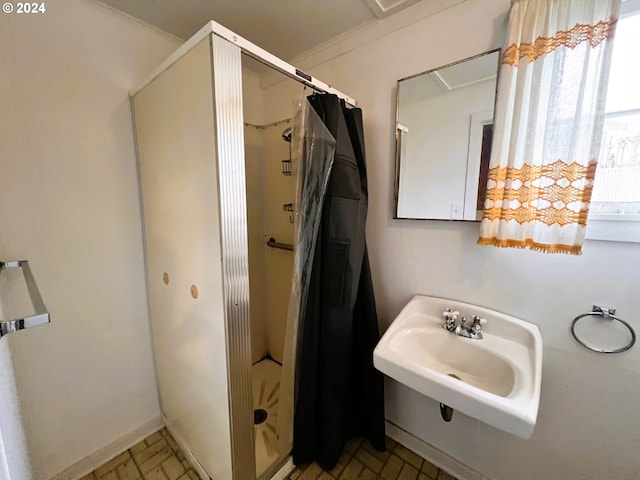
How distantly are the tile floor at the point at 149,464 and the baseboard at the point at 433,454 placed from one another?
1.05 m

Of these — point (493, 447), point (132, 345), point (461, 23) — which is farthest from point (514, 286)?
point (132, 345)

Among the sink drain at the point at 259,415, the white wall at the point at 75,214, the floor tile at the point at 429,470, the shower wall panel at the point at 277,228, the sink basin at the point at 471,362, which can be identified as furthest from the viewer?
the shower wall panel at the point at 277,228

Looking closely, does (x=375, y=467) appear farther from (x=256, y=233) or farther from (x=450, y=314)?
(x=256, y=233)

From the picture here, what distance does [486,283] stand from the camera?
1.10 m

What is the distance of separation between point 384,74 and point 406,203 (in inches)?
26.1

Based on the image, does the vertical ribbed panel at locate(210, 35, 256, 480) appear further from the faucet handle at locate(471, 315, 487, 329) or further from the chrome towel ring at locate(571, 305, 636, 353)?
the chrome towel ring at locate(571, 305, 636, 353)

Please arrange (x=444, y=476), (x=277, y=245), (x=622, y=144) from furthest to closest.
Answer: (x=277, y=245)
(x=444, y=476)
(x=622, y=144)

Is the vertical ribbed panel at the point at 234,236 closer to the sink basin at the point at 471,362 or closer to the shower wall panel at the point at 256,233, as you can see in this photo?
the sink basin at the point at 471,362

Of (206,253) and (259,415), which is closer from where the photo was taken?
(206,253)

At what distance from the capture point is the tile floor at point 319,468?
4.02 feet

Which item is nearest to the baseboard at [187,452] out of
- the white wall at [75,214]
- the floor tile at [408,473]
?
the white wall at [75,214]

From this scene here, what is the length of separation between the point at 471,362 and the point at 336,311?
1.93 feet

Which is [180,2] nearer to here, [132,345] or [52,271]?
[52,271]

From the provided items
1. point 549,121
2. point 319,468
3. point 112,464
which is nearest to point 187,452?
point 112,464
